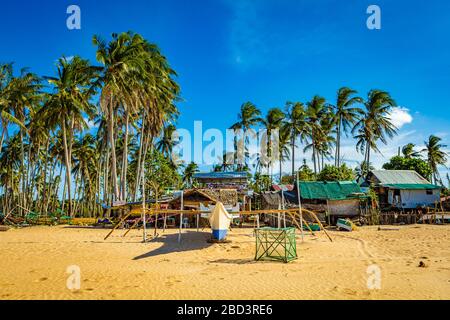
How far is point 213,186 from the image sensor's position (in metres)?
31.2

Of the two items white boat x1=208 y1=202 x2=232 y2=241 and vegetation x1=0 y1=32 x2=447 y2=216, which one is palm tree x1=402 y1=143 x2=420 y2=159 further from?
white boat x1=208 y1=202 x2=232 y2=241

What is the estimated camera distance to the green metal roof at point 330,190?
2855 cm

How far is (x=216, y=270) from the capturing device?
1066 centimetres

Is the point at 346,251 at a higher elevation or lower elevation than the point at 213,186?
lower

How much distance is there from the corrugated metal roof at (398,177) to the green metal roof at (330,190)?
469 centimetres

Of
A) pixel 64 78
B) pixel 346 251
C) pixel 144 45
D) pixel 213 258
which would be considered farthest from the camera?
pixel 144 45

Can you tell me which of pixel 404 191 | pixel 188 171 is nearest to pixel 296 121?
pixel 404 191

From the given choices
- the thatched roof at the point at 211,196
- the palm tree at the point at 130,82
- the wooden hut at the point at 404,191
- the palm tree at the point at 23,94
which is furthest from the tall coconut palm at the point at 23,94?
the wooden hut at the point at 404,191

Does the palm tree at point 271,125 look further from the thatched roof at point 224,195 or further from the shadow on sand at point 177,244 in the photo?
the shadow on sand at point 177,244

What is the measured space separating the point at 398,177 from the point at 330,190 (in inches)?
360
